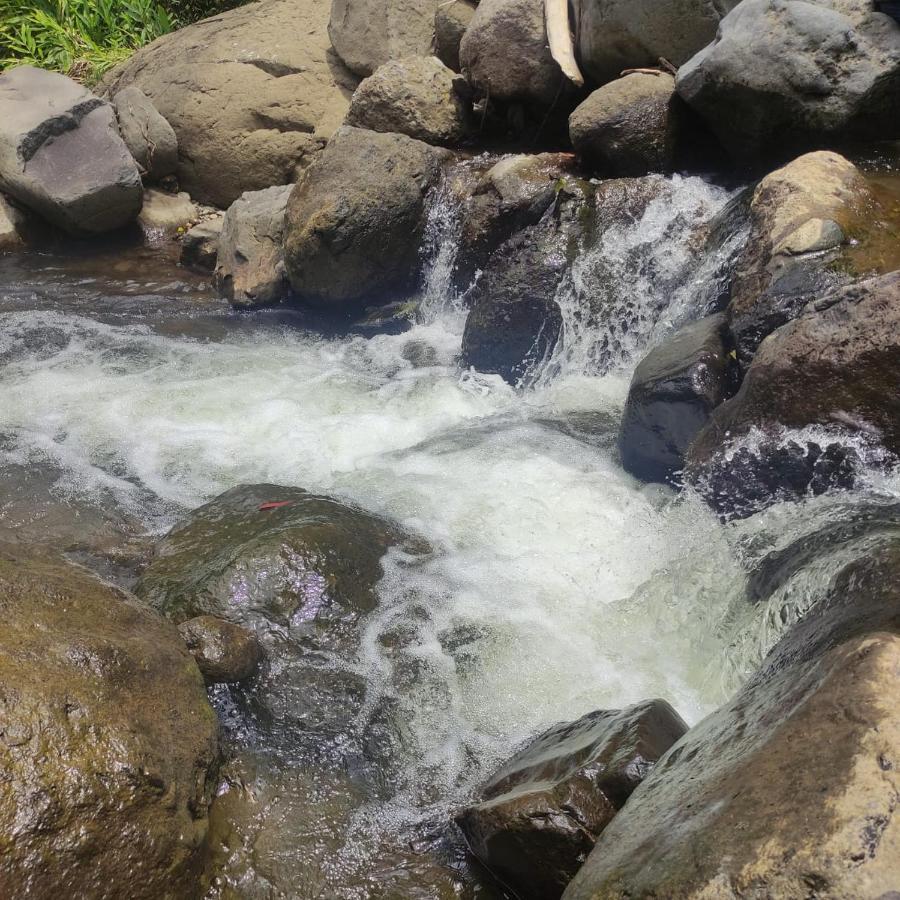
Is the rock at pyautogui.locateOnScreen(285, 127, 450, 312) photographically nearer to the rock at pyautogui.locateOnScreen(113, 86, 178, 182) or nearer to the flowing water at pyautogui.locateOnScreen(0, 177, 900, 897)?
the flowing water at pyautogui.locateOnScreen(0, 177, 900, 897)

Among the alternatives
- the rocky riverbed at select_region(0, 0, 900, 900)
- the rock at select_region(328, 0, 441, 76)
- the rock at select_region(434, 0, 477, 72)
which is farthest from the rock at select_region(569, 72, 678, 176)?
the rock at select_region(328, 0, 441, 76)

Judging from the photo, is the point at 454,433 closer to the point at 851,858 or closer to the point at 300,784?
the point at 300,784

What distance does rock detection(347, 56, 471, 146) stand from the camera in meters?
7.92

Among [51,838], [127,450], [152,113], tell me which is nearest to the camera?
[51,838]

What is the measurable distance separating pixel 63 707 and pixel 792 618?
8.33 ft

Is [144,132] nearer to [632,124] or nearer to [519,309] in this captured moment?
[519,309]

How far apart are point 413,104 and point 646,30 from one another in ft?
6.95

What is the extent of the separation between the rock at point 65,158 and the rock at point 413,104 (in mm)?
2542

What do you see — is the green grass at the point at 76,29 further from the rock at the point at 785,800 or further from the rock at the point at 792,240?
the rock at the point at 785,800

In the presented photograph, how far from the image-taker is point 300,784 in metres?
3.09

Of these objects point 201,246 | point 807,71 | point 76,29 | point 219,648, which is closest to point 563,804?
point 219,648

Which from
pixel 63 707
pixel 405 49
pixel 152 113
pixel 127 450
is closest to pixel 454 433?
pixel 127 450

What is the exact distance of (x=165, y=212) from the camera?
31.0 feet

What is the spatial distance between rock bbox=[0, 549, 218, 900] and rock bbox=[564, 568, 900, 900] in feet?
4.00
